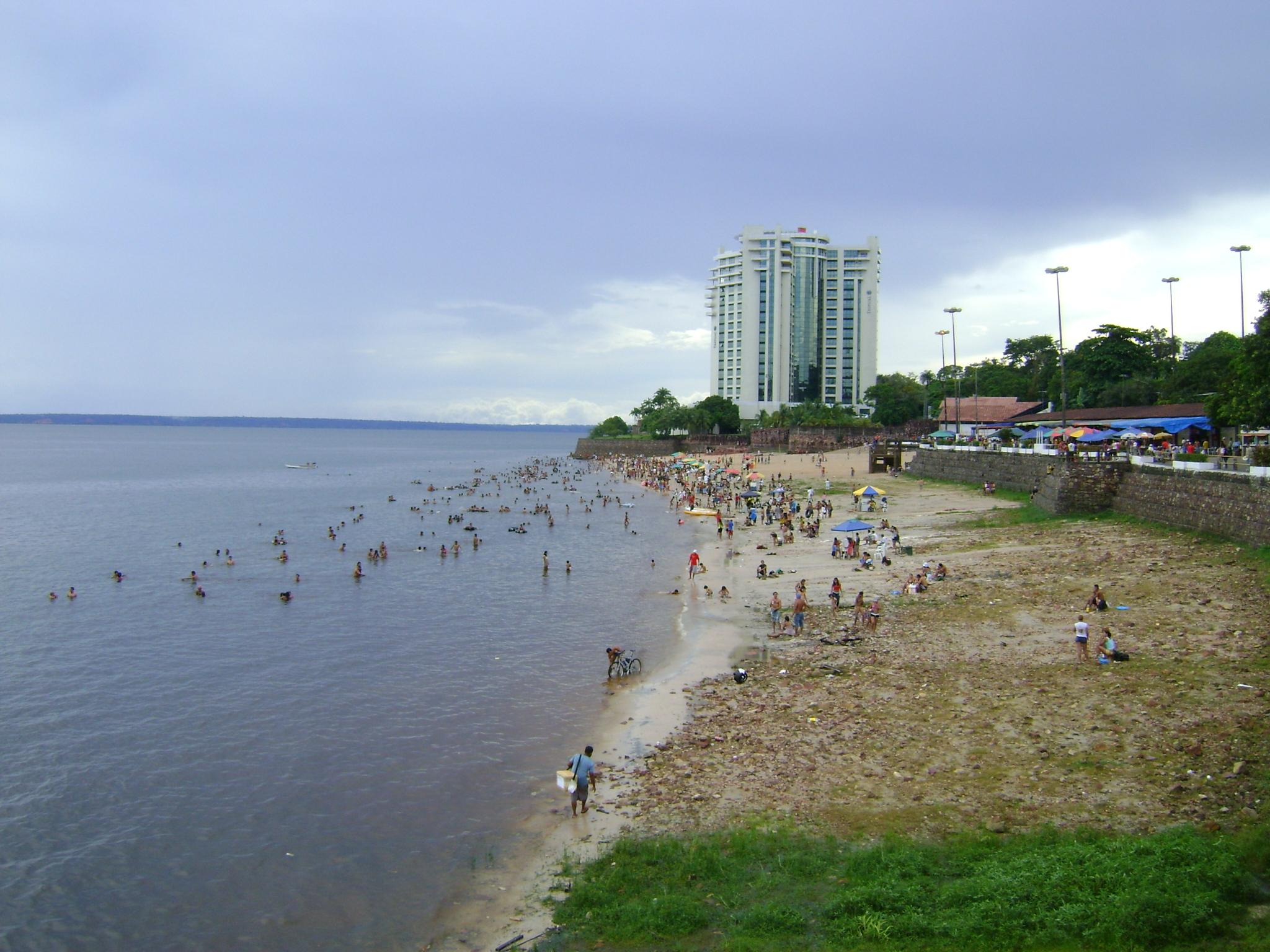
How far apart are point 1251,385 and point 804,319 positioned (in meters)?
119

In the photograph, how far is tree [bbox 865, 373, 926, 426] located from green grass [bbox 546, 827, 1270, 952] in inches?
4187

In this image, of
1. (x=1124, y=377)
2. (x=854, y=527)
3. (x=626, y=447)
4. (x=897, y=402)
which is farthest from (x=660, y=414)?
(x=854, y=527)

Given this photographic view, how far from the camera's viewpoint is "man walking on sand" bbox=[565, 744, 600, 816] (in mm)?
13742

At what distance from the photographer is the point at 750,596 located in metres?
29.8

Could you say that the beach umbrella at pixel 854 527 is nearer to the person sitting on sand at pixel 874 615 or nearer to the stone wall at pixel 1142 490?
the stone wall at pixel 1142 490

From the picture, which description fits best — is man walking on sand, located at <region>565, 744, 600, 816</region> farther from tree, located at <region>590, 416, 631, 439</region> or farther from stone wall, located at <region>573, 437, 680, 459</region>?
tree, located at <region>590, 416, 631, 439</region>

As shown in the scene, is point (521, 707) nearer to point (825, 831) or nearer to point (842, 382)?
point (825, 831)

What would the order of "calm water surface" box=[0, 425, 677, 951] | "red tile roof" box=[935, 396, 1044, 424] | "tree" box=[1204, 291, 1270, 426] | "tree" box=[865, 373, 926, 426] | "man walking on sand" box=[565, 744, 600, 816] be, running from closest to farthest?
"calm water surface" box=[0, 425, 677, 951] → "man walking on sand" box=[565, 744, 600, 816] → "tree" box=[1204, 291, 1270, 426] → "red tile roof" box=[935, 396, 1044, 424] → "tree" box=[865, 373, 926, 426]

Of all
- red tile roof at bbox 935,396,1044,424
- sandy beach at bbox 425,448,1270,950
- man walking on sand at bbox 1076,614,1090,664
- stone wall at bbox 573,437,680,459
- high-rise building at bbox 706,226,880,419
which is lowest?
sandy beach at bbox 425,448,1270,950

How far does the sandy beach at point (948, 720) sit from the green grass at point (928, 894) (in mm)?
920

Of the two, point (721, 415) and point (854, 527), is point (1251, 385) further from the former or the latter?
point (721, 415)

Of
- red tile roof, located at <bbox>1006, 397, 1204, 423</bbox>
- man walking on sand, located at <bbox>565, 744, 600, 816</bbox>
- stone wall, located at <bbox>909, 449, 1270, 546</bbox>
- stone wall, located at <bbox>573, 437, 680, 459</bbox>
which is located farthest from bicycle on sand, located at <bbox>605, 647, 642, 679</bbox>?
stone wall, located at <bbox>573, 437, 680, 459</bbox>

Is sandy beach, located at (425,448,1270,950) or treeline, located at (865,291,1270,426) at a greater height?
treeline, located at (865,291,1270,426)

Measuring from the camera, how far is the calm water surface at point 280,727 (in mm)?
12148
